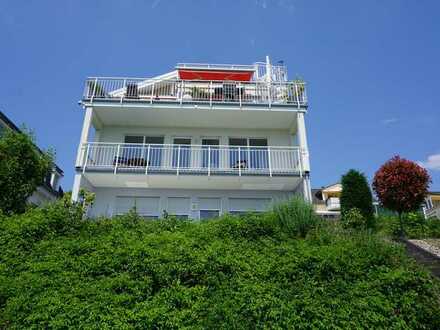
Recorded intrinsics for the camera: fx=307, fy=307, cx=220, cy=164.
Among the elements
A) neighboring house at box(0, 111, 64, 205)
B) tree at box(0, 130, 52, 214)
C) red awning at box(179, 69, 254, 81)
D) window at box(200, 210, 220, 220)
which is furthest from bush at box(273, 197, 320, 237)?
red awning at box(179, 69, 254, 81)

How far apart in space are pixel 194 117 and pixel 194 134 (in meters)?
1.04

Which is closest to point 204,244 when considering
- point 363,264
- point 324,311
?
point 324,311

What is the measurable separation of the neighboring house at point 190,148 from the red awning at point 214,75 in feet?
6.92

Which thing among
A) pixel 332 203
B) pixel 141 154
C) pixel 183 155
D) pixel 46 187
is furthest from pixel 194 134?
pixel 332 203

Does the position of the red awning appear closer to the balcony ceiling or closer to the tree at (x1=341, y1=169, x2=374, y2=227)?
the balcony ceiling

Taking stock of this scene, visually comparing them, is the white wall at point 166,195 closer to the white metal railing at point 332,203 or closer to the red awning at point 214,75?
the red awning at point 214,75

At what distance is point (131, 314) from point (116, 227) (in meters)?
3.09

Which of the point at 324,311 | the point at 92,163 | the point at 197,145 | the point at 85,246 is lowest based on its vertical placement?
the point at 324,311

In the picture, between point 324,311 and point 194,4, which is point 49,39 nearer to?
point 194,4

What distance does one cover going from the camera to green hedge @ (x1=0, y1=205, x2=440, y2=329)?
5285 millimetres

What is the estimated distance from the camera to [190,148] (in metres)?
14.3

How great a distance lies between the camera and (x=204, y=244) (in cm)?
709

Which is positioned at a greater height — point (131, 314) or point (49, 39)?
point (49, 39)

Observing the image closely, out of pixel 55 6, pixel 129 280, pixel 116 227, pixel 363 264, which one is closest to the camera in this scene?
pixel 129 280
